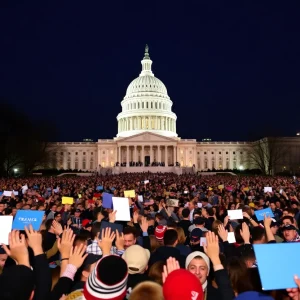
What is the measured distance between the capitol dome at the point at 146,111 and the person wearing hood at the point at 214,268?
122m

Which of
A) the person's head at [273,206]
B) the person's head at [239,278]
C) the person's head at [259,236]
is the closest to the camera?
the person's head at [239,278]

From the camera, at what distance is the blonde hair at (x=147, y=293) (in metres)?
3.10

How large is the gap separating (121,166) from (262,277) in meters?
95.2

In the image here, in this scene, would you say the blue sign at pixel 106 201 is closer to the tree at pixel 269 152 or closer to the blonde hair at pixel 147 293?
the blonde hair at pixel 147 293

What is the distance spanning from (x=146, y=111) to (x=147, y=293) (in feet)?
418

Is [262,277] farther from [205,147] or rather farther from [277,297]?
[205,147]

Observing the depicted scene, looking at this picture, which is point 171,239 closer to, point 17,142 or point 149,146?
point 17,142

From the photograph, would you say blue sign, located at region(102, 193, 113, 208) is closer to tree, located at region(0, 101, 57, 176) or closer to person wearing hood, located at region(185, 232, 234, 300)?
person wearing hood, located at region(185, 232, 234, 300)

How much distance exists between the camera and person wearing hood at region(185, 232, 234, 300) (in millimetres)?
4254

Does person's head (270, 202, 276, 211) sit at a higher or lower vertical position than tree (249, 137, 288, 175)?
lower

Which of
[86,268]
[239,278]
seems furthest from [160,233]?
[239,278]

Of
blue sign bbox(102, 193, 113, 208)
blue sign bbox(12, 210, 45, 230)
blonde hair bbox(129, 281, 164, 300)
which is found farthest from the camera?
blue sign bbox(102, 193, 113, 208)

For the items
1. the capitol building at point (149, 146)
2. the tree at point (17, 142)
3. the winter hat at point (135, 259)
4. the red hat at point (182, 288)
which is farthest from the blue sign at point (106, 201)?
the capitol building at point (149, 146)

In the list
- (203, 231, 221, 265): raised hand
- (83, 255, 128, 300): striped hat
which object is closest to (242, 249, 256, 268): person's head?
(203, 231, 221, 265): raised hand
